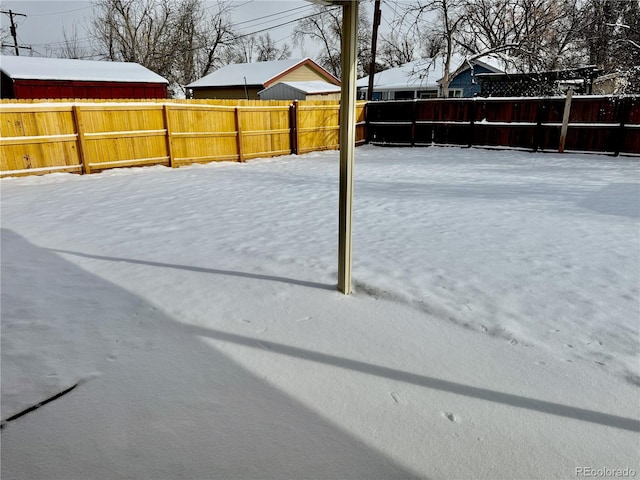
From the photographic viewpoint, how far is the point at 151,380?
195cm

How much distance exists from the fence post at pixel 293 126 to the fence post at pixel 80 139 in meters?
5.56

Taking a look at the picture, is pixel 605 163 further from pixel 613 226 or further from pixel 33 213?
pixel 33 213

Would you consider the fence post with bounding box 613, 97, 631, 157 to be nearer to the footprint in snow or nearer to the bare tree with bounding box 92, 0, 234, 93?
the footprint in snow

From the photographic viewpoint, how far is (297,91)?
2298cm

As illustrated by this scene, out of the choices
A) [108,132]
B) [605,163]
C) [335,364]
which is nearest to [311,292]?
[335,364]

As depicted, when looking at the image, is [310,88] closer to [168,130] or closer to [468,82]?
[468,82]

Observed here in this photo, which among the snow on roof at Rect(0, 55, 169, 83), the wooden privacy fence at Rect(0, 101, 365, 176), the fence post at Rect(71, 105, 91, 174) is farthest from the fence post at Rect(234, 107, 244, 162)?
the snow on roof at Rect(0, 55, 169, 83)

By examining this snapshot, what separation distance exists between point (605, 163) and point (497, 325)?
9.15 m

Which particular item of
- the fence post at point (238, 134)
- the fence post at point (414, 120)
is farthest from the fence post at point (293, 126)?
→ the fence post at point (414, 120)

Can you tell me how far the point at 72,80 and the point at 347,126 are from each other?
18.8 metres

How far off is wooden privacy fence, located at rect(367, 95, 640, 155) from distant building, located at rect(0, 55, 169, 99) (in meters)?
11.2

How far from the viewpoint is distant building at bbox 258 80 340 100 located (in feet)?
75.4

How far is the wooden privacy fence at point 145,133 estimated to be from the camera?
768 cm
